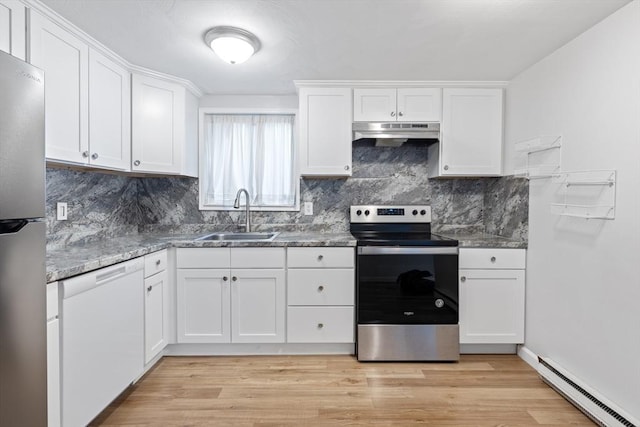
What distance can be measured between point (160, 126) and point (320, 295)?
182 cm

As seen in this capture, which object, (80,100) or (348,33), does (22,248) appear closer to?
(80,100)

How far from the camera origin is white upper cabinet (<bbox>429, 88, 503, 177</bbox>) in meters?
2.59

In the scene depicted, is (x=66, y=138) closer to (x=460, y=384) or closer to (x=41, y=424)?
(x=41, y=424)

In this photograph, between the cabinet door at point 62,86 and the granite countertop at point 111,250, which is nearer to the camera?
the granite countertop at point 111,250

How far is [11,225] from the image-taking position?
43.7 inches

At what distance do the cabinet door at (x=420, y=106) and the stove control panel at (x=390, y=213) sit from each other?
0.77 meters

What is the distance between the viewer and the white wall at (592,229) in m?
1.56

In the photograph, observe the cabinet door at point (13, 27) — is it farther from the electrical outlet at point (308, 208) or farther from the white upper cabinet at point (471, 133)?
the white upper cabinet at point (471, 133)

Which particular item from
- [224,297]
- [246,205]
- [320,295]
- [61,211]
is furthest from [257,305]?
[61,211]

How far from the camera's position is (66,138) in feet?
5.77

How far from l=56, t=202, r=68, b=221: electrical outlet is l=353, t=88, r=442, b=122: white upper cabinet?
2.18 metres

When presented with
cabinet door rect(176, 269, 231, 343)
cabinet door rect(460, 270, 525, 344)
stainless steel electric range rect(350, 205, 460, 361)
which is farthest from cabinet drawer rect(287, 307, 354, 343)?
cabinet door rect(460, 270, 525, 344)

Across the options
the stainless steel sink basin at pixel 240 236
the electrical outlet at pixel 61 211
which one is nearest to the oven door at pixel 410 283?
the stainless steel sink basin at pixel 240 236

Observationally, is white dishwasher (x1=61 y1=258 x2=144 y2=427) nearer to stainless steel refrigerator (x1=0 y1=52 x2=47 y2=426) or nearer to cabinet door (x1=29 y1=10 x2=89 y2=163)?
stainless steel refrigerator (x1=0 y1=52 x2=47 y2=426)
